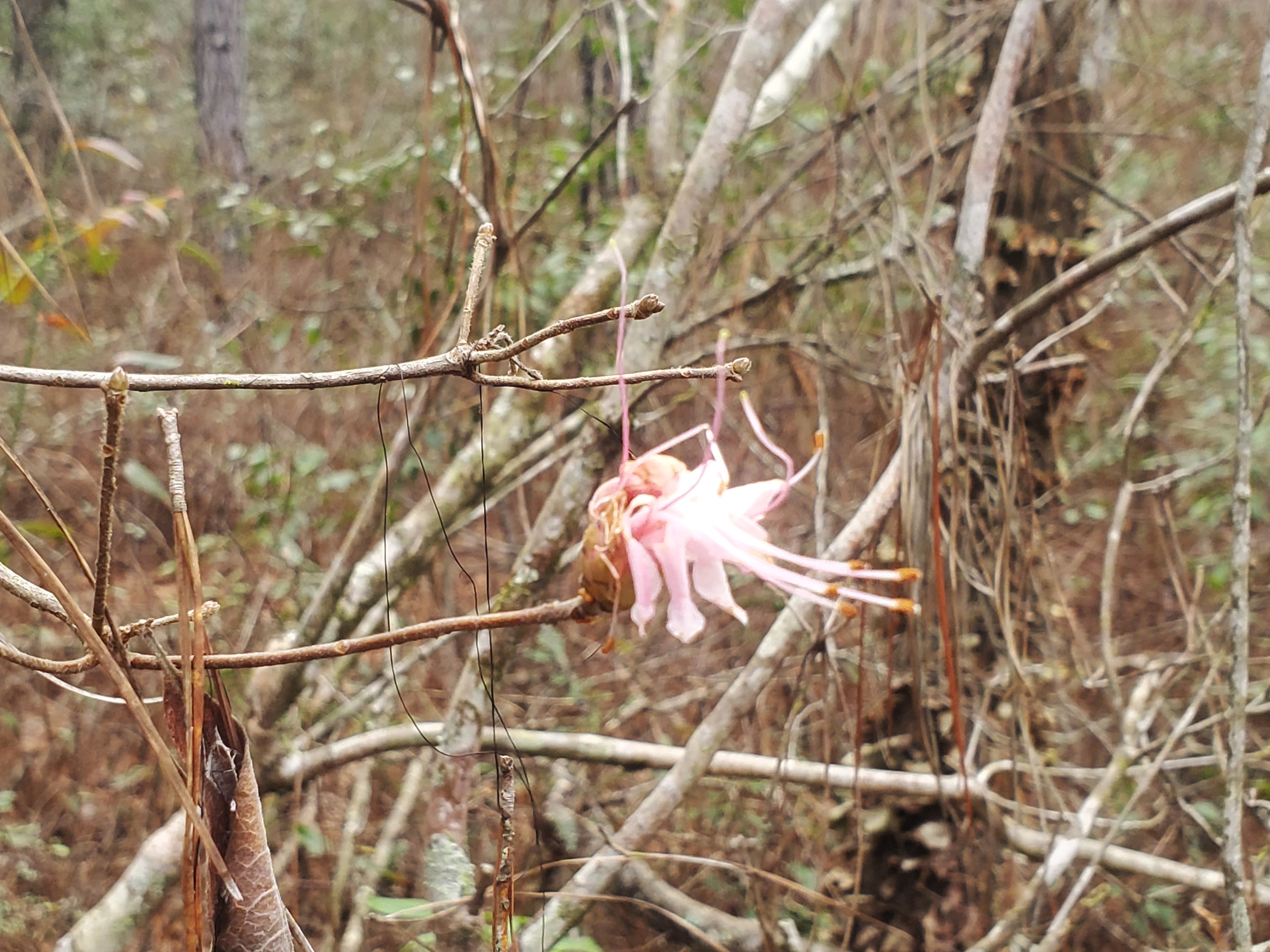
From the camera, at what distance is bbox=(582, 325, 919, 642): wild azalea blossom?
438 mm

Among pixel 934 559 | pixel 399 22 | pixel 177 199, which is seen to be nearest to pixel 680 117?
pixel 934 559

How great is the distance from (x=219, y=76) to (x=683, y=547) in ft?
14.5

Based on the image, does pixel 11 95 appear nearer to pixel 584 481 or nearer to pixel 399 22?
pixel 584 481

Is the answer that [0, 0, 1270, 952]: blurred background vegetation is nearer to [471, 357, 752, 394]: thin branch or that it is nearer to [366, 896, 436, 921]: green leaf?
[366, 896, 436, 921]: green leaf

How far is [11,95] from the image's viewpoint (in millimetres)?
2199

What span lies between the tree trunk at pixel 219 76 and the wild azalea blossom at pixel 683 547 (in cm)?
406

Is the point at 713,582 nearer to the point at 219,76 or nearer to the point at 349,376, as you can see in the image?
the point at 349,376

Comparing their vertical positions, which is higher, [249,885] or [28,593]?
[28,593]

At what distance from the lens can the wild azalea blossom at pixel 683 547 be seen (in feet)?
1.44

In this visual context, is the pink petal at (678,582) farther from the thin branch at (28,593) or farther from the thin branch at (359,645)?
the thin branch at (28,593)

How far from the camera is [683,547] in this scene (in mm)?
444

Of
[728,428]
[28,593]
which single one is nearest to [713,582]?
[28,593]

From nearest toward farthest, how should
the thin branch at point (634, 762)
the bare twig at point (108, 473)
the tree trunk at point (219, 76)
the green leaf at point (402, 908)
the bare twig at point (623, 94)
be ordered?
the bare twig at point (108, 473)
the green leaf at point (402, 908)
the thin branch at point (634, 762)
the bare twig at point (623, 94)
the tree trunk at point (219, 76)

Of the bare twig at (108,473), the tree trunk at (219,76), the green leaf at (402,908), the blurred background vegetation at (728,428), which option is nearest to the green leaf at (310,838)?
the blurred background vegetation at (728,428)
